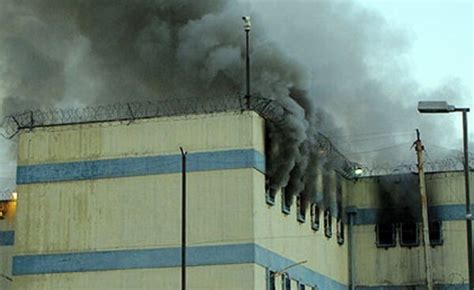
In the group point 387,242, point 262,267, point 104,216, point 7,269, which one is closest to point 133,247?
Result: point 104,216

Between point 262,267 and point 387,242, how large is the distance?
50.9 feet

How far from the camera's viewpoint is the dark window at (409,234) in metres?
54.9

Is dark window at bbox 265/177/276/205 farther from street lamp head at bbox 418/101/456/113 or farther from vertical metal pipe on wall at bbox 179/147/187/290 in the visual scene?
street lamp head at bbox 418/101/456/113

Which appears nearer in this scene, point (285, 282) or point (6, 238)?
point (285, 282)

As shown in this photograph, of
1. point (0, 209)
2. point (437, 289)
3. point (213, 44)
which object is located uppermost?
point (213, 44)

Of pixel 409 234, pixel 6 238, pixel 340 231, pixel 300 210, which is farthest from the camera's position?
pixel 409 234

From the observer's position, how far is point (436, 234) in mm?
54344

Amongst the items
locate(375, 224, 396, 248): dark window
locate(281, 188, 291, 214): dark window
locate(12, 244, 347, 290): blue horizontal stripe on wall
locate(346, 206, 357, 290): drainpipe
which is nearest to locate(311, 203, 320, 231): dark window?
locate(281, 188, 291, 214): dark window

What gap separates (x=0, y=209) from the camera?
51.9 meters

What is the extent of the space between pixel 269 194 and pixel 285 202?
90.5 inches

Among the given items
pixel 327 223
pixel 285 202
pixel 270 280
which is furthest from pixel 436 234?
pixel 270 280

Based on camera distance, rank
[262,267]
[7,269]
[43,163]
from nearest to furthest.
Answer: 1. [262,267]
2. [43,163]
3. [7,269]

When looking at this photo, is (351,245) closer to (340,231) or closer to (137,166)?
(340,231)

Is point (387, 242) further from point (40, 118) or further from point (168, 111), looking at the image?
point (40, 118)
